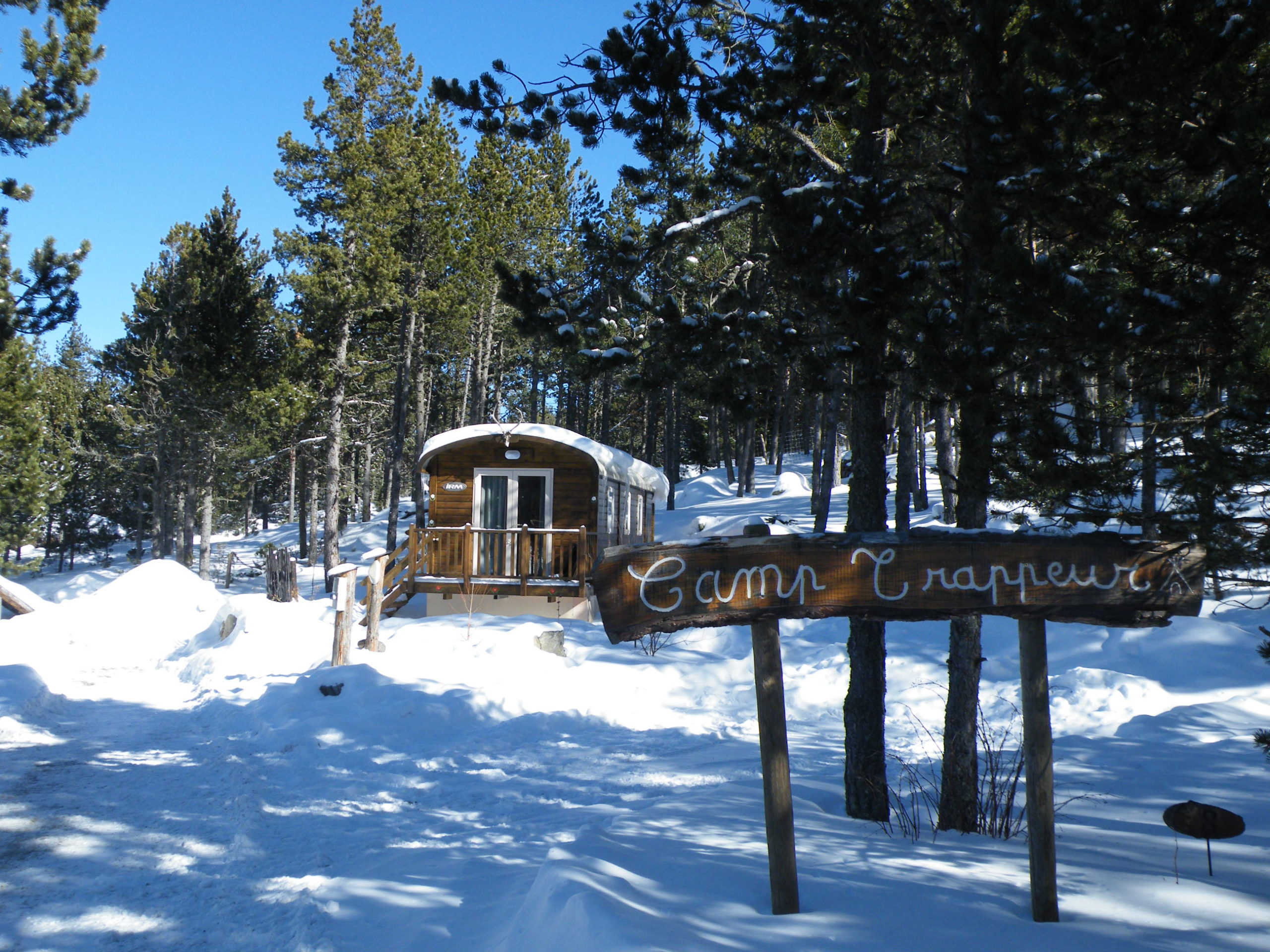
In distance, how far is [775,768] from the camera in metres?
3.98

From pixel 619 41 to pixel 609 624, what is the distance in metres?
4.39

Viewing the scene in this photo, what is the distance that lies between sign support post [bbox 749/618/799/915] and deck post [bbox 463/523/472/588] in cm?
1192

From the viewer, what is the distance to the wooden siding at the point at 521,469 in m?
17.3

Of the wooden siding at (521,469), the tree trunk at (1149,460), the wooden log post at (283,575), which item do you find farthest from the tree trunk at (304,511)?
the tree trunk at (1149,460)

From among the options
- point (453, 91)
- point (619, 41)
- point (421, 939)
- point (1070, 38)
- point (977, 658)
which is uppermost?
point (619, 41)

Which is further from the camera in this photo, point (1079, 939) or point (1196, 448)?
point (1196, 448)

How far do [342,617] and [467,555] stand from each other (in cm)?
483

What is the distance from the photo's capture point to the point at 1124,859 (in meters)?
4.62

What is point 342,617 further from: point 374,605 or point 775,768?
point 775,768

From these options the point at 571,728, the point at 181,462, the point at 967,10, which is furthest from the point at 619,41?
the point at 181,462

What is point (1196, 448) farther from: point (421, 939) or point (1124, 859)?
point (421, 939)

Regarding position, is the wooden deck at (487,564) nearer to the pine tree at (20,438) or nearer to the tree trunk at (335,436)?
the tree trunk at (335,436)

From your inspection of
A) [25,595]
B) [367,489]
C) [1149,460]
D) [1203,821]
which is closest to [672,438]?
[367,489]

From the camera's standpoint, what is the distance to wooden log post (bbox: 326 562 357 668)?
10.8 metres
